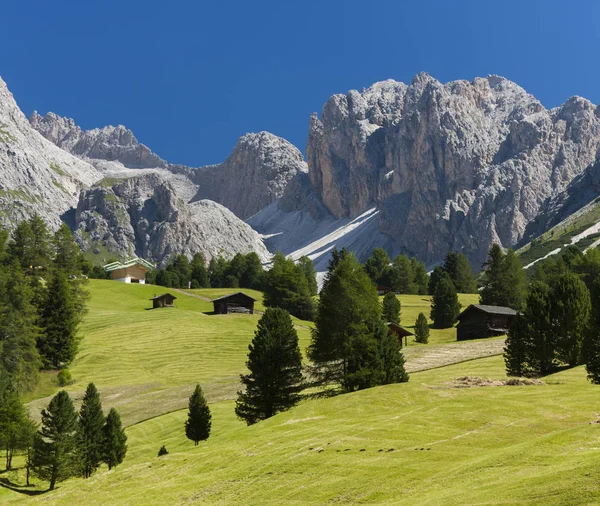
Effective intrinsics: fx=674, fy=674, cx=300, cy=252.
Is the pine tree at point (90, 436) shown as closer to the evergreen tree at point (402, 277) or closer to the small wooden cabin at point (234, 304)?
the small wooden cabin at point (234, 304)

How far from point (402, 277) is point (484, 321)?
6474cm

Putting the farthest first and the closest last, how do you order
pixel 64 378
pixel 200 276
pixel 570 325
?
pixel 200 276
pixel 64 378
pixel 570 325

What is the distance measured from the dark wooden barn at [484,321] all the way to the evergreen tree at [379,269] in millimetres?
67462

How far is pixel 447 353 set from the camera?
8244cm

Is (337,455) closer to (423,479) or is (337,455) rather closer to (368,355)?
(423,479)

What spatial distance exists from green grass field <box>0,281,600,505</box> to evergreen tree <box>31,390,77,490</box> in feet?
6.12

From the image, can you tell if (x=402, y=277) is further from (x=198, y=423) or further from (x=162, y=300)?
(x=198, y=423)

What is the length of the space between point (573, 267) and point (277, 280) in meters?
56.4

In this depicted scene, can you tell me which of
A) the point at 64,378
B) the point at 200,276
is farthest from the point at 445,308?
the point at 200,276

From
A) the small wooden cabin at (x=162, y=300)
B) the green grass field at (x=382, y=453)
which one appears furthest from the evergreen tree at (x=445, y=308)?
the green grass field at (x=382, y=453)

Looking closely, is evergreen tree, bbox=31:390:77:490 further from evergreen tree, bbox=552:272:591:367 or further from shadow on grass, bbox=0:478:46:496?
evergreen tree, bbox=552:272:591:367

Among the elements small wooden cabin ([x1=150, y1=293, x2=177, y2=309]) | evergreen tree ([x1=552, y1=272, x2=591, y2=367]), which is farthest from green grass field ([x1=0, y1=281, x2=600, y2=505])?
small wooden cabin ([x1=150, y1=293, x2=177, y2=309])

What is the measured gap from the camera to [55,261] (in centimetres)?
10612

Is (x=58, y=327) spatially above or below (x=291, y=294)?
below
